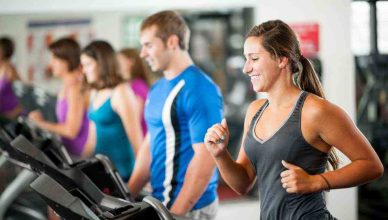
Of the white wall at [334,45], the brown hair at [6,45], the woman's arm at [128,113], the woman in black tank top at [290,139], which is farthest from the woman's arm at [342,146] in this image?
the brown hair at [6,45]

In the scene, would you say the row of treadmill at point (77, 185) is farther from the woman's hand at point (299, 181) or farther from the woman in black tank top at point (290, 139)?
the woman's hand at point (299, 181)

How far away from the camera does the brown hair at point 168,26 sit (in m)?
2.56

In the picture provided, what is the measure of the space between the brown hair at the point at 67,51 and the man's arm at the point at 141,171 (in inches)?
48.1

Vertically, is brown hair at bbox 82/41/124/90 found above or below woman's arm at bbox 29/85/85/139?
above

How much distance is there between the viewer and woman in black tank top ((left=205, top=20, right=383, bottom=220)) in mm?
1675

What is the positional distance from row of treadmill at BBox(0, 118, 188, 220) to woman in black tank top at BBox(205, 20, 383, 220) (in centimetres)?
33

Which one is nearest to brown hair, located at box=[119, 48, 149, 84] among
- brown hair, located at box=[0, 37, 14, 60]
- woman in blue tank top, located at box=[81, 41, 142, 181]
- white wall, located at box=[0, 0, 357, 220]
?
white wall, located at box=[0, 0, 357, 220]

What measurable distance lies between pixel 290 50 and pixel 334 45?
8.64 feet

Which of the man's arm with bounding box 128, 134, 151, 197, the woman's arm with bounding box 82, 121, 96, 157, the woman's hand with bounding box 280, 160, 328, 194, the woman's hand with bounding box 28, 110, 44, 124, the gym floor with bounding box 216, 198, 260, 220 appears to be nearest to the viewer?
the woman's hand with bounding box 280, 160, 328, 194

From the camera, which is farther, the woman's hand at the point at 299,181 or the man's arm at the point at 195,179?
the man's arm at the point at 195,179

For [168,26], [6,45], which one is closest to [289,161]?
[168,26]

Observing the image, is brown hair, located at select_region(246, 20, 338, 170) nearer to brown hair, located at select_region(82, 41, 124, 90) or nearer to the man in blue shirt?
the man in blue shirt

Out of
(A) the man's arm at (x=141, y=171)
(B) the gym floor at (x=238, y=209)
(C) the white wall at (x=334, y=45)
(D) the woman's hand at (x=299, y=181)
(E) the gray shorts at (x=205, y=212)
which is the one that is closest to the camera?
(D) the woman's hand at (x=299, y=181)

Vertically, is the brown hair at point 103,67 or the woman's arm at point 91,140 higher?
the brown hair at point 103,67
